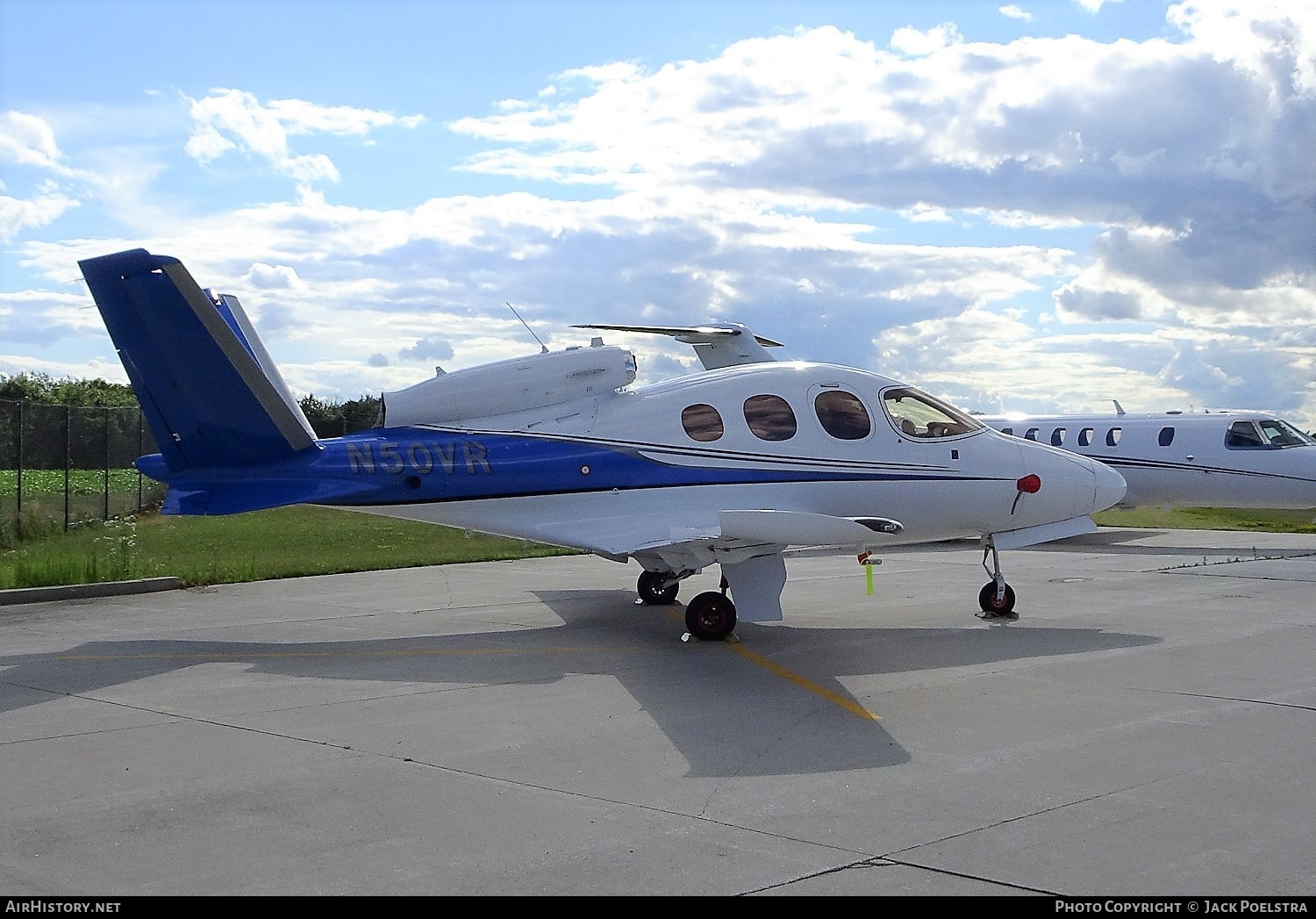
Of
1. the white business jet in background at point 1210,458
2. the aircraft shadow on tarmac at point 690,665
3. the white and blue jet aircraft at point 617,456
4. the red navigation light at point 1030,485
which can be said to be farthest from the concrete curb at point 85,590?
the white business jet in background at point 1210,458

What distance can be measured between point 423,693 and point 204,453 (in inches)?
166

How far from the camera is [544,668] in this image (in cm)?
1154

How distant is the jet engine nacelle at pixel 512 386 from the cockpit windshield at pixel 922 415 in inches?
122

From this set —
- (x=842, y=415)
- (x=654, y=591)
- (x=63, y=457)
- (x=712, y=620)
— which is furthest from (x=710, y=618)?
(x=63, y=457)

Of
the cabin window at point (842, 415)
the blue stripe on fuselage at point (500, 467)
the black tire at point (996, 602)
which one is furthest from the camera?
the black tire at point (996, 602)

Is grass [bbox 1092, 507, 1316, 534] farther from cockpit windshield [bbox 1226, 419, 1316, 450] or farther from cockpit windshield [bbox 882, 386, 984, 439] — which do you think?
cockpit windshield [bbox 882, 386, 984, 439]

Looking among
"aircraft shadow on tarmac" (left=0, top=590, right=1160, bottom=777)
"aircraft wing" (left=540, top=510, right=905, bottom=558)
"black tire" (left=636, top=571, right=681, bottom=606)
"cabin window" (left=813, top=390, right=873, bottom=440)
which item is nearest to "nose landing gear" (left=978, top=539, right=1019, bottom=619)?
"aircraft shadow on tarmac" (left=0, top=590, right=1160, bottom=777)

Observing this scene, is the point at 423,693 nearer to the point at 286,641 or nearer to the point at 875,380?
the point at 286,641

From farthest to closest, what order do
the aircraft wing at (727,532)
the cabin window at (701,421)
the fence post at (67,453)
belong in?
the fence post at (67,453) < the cabin window at (701,421) < the aircraft wing at (727,532)

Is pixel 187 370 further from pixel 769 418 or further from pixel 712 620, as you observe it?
pixel 769 418

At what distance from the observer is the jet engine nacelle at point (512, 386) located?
1377 cm

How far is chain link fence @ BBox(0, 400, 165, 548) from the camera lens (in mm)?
25000

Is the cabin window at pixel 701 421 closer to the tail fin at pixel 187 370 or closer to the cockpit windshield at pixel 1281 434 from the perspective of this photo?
the tail fin at pixel 187 370

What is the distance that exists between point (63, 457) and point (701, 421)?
20322 millimetres
